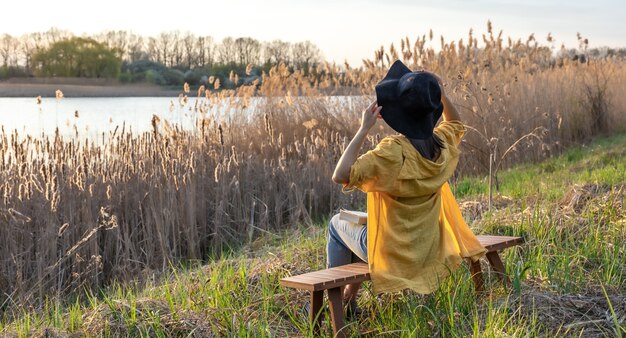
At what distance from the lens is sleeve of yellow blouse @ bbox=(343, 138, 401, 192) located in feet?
10.7

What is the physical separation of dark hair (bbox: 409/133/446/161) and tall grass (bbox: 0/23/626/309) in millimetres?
1653

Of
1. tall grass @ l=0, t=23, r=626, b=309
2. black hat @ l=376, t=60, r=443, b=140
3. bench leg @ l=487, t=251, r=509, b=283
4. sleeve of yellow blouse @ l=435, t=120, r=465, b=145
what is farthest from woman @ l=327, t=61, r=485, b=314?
tall grass @ l=0, t=23, r=626, b=309

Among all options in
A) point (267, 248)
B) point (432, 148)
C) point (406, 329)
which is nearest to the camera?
point (406, 329)

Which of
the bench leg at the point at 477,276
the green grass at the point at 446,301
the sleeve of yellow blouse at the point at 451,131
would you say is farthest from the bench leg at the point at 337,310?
the sleeve of yellow blouse at the point at 451,131

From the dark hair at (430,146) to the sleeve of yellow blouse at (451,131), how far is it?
0.14 metres

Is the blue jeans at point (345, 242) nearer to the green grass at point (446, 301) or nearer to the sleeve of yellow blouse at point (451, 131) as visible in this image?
the green grass at point (446, 301)

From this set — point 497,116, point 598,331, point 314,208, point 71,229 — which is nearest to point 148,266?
point 71,229

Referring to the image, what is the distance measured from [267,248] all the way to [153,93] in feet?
91.3

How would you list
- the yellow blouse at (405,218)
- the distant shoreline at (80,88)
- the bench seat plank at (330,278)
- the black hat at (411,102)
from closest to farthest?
the bench seat plank at (330,278), the yellow blouse at (405,218), the black hat at (411,102), the distant shoreline at (80,88)

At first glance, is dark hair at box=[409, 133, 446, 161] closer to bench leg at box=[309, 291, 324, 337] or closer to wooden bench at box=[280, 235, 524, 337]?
wooden bench at box=[280, 235, 524, 337]

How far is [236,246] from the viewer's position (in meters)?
6.97

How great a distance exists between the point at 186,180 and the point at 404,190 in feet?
13.1

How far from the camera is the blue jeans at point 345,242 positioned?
3664mm

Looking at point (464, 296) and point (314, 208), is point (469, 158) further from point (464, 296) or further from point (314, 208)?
point (464, 296)
